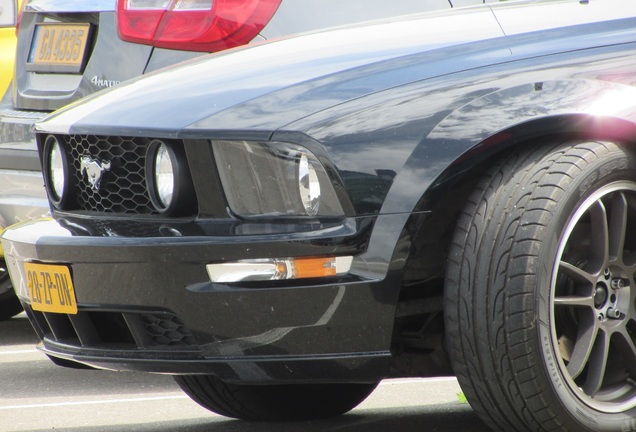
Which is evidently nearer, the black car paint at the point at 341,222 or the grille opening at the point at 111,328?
the black car paint at the point at 341,222

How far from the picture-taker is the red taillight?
4672 mm

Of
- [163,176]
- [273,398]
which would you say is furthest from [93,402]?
[163,176]

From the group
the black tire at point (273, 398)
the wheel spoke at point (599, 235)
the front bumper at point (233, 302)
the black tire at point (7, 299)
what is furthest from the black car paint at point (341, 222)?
the black tire at point (7, 299)

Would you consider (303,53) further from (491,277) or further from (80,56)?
(80,56)

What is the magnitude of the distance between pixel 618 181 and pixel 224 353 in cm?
119

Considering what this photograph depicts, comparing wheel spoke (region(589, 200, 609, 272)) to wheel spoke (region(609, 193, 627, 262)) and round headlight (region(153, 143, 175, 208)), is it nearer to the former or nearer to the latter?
wheel spoke (region(609, 193, 627, 262))

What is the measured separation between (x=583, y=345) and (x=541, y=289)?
29 cm

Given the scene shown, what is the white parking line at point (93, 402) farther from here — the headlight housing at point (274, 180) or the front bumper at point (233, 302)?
the headlight housing at point (274, 180)

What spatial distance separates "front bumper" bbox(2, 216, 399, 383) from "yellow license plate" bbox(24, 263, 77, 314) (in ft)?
0.12

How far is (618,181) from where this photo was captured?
3.37 meters

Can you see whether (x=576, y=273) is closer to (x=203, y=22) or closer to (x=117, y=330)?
(x=117, y=330)

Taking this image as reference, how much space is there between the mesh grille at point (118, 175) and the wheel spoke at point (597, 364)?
1.28 metres

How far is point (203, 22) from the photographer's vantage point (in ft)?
15.4

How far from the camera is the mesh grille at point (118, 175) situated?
338cm
